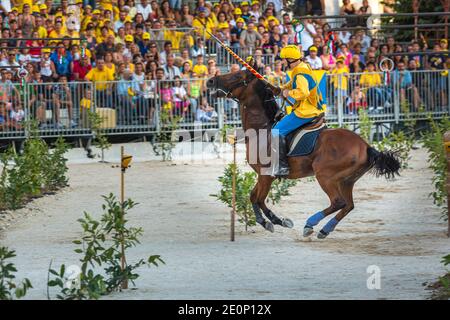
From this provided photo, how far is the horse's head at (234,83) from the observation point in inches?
658

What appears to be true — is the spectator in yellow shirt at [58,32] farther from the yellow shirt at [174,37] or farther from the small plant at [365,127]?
the small plant at [365,127]

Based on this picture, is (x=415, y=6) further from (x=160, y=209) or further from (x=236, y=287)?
(x=236, y=287)

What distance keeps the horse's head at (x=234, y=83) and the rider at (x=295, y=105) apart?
0.71 m

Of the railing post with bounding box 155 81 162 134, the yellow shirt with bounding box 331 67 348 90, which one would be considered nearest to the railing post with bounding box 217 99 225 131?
the railing post with bounding box 155 81 162 134

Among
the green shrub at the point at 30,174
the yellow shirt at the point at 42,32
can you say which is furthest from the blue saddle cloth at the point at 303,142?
the yellow shirt at the point at 42,32

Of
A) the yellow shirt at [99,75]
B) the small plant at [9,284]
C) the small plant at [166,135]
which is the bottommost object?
the small plant at [9,284]

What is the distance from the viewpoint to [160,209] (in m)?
18.6

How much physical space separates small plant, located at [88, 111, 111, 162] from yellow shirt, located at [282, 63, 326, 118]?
9.45 m

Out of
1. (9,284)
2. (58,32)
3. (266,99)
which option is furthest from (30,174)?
(9,284)

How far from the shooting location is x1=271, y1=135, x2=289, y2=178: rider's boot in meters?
16.1

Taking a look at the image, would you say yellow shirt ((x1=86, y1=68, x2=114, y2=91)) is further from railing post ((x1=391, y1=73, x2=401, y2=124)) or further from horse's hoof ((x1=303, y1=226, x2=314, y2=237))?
horse's hoof ((x1=303, y1=226, x2=314, y2=237))

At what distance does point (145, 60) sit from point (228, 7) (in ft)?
11.5

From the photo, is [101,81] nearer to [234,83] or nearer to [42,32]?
[42,32]

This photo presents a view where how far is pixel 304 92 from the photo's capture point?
622 inches
